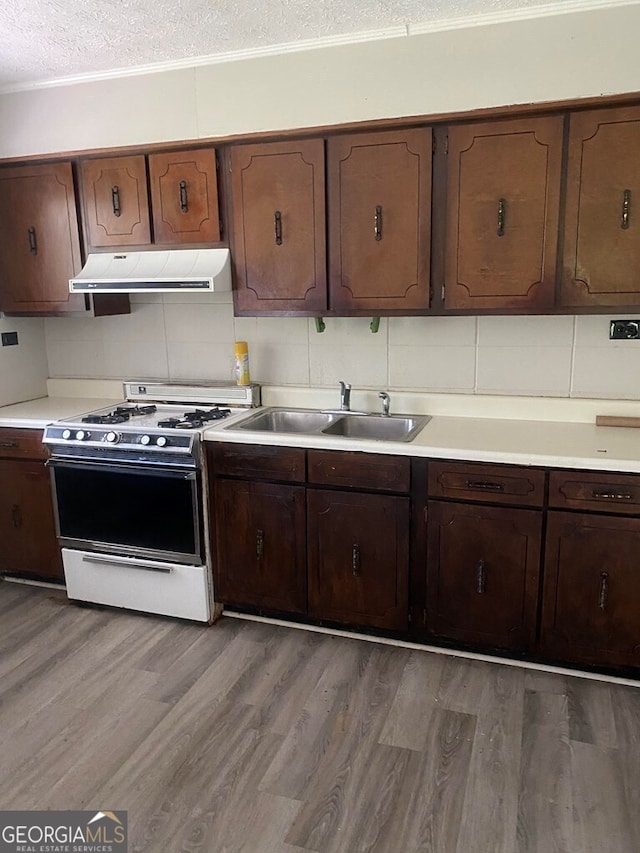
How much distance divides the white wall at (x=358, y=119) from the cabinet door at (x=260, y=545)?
0.73 meters

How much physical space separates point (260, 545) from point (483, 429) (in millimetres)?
1097

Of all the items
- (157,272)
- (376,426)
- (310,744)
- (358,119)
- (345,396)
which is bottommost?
(310,744)

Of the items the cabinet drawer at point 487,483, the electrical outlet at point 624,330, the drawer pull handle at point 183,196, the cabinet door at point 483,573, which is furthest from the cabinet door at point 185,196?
the electrical outlet at point 624,330

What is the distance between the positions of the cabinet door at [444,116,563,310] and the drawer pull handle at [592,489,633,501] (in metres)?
0.76

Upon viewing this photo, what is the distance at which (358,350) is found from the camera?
3.10 metres

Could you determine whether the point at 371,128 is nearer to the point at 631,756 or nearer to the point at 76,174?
the point at 76,174

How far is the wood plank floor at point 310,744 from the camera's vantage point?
5.98 feet

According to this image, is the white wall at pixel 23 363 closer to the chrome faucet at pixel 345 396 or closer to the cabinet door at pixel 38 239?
the cabinet door at pixel 38 239

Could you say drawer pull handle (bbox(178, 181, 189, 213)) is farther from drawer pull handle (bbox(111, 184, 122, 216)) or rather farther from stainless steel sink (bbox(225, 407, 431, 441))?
stainless steel sink (bbox(225, 407, 431, 441))

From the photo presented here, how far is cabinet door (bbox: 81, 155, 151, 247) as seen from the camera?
9.74 ft

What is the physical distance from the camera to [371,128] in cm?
258

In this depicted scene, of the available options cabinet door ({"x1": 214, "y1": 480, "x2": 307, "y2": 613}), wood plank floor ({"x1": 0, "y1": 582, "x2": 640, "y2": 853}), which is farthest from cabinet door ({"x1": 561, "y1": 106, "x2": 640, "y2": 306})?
wood plank floor ({"x1": 0, "y1": 582, "x2": 640, "y2": 853})

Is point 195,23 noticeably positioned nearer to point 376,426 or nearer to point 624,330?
point 376,426

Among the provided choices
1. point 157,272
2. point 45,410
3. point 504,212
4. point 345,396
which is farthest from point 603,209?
point 45,410
